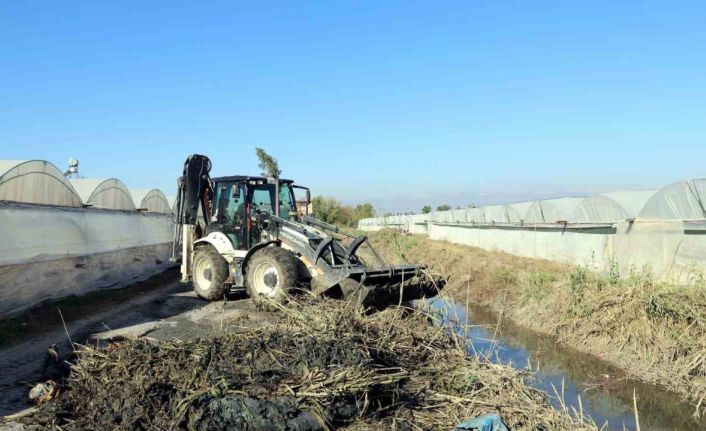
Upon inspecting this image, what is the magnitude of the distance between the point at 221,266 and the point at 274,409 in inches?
283

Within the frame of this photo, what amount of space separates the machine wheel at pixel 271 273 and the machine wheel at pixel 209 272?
4.06 feet

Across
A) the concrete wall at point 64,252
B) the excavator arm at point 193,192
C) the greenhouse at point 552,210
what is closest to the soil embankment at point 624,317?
the excavator arm at point 193,192

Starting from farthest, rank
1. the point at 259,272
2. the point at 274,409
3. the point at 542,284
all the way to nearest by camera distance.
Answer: the point at 542,284, the point at 259,272, the point at 274,409

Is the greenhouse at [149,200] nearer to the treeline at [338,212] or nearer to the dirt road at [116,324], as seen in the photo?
the dirt road at [116,324]

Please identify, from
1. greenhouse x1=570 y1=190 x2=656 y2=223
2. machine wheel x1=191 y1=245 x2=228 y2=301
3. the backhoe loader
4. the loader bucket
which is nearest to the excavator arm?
the backhoe loader

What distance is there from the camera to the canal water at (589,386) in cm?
672

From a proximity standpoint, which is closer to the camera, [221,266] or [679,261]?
[679,261]

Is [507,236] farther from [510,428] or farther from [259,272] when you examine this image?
[510,428]

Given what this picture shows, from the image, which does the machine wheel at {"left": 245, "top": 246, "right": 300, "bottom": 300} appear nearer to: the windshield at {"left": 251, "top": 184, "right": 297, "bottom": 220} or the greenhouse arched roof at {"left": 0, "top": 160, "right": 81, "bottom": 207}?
the windshield at {"left": 251, "top": 184, "right": 297, "bottom": 220}

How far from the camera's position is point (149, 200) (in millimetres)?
20750

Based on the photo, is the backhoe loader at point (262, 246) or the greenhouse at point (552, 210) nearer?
the backhoe loader at point (262, 246)

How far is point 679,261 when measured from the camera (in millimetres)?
10242

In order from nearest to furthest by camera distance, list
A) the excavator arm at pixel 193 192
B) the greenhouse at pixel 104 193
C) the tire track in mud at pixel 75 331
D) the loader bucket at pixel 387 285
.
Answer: the tire track in mud at pixel 75 331 → the loader bucket at pixel 387 285 → the excavator arm at pixel 193 192 → the greenhouse at pixel 104 193

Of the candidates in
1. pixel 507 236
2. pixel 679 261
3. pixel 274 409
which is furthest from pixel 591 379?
pixel 507 236
